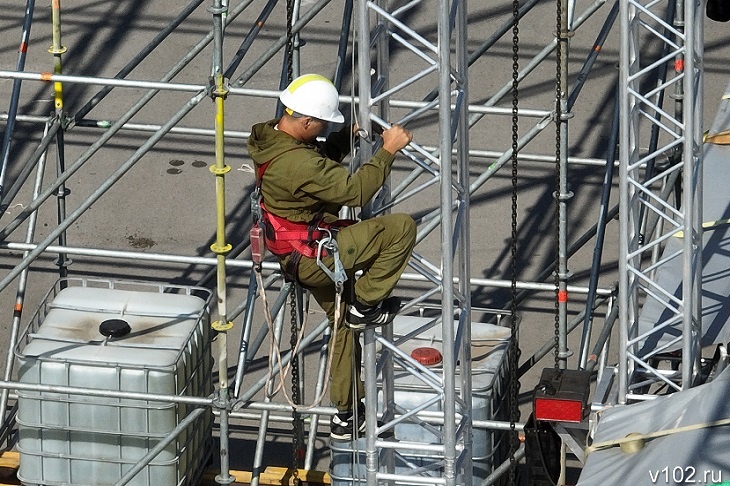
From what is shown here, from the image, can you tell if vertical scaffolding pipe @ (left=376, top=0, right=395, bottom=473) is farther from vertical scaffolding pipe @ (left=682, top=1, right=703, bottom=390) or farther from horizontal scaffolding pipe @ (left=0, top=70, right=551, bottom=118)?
horizontal scaffolding pipe @ (left=0, top=70, right=551, bottom=118)

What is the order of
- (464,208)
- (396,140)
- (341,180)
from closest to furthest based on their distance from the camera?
(396,140) → (341,180) → (464,208)

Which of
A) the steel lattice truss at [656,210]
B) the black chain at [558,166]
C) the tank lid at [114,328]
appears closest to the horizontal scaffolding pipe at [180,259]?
the tank lid at [114,328]

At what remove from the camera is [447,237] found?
9891 millimetres

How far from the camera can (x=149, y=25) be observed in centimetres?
2202

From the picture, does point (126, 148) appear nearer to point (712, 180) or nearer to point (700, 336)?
point (712, 180)

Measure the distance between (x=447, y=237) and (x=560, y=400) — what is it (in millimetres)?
2258

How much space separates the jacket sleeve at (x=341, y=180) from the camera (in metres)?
9.63

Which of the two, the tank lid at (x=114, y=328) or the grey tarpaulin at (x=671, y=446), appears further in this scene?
the tank lid at (x=114, y=328)

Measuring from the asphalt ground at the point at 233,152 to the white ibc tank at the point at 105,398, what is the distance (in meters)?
2.54

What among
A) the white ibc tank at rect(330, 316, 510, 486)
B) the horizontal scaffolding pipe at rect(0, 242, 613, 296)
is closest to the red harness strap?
the white ibc tank at rect(330, 316, 510, 486)

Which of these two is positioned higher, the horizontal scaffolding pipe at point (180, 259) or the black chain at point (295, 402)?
the horizontal scaffolding pipe at point (180, 259)

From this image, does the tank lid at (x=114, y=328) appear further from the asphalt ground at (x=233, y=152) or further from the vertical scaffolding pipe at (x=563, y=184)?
the vertical scaffolding pipe at (x=563, y=184)

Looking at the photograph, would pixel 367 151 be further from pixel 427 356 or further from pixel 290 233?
pixel 427 356

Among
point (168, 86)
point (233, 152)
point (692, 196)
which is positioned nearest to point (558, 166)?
point (692, 196)
